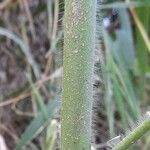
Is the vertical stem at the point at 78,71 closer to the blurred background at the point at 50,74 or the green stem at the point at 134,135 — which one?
the green stem at the point at 134,135

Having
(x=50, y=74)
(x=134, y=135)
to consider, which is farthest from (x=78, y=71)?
(x=50, y=74)

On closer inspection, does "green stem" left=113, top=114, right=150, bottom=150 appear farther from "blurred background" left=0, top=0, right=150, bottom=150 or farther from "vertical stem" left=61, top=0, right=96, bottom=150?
"blurred background" left=0, top=0, right=150, bottom=150

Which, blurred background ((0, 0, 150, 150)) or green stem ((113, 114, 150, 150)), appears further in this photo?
blurred background ((0, 0, 150, 150))

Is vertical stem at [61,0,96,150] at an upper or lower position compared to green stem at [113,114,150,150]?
upper

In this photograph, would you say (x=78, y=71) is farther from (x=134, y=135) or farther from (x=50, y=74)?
(x=50, y=74)

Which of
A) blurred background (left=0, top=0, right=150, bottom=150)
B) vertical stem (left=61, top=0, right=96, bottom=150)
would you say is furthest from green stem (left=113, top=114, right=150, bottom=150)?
blurred background (left=0, top=0, right=150, bottom=150)

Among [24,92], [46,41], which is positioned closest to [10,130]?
[24,92]
